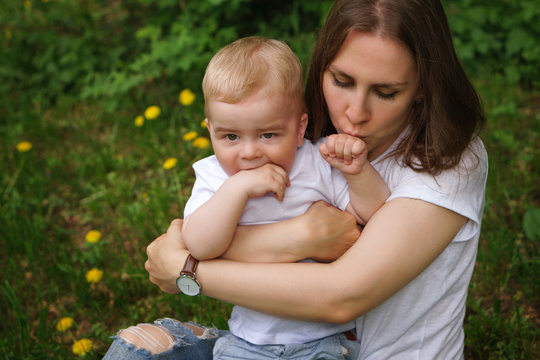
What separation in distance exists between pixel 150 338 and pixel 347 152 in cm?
78

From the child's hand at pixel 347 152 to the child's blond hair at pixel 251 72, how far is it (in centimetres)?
17

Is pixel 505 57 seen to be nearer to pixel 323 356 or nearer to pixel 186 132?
pixel 186 132

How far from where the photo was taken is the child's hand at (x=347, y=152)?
1.44m

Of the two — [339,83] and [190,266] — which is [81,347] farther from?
[339,83]

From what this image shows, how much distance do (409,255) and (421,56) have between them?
0.50 meters

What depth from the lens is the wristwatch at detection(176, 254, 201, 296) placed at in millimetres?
1554

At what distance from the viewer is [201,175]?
165 centimetres

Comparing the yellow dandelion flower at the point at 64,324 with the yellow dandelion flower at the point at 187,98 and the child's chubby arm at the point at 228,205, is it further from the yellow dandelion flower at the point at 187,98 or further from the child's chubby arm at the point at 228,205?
the yellow dandelion flower at the point at 187,98

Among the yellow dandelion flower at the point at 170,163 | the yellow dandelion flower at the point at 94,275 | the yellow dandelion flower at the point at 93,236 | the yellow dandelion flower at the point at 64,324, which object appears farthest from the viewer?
the yellow dandelion flower at the point at 170,163

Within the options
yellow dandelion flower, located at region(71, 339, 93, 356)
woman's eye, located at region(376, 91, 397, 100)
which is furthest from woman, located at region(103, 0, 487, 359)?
yellow dandelion flower, located at region(71, 339, 93, 356)

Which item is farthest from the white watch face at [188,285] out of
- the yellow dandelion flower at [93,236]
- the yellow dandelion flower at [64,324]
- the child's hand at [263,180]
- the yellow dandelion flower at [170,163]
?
the yellow dandelion flower at [170,163]

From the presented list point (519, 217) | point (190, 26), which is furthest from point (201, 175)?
point (190, 26)

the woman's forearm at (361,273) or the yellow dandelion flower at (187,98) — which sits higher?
the yellow dandelion flower at (187,98)

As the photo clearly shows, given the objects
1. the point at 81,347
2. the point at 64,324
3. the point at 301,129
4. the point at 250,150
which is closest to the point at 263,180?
the point at 250,150
